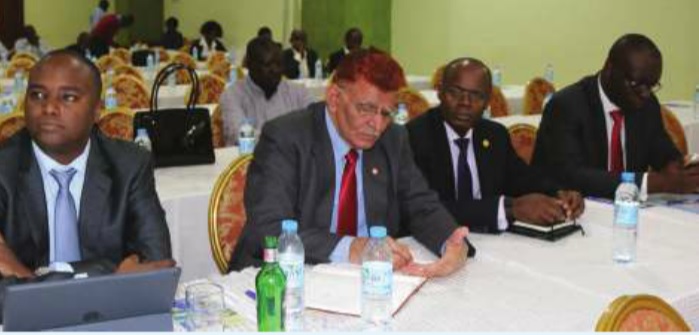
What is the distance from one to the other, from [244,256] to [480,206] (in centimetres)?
80

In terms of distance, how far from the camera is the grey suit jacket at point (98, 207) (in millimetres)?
2361

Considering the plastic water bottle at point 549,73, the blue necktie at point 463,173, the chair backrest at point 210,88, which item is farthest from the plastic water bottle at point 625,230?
Answer: the plastic water bottle at point 549,73

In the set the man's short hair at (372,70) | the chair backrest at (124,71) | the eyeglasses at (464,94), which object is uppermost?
the man's short hair at (372,70)

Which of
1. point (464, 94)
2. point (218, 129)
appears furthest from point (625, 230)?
point (218, 129)

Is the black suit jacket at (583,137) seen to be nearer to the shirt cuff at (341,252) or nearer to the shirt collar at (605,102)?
the shirt collar at (605,102)

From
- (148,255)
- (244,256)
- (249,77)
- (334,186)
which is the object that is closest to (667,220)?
(334,186)

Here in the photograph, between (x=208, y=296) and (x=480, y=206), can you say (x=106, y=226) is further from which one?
(x=480, y=206)

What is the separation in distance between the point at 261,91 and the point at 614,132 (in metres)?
2.43

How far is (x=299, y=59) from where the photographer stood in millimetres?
10734

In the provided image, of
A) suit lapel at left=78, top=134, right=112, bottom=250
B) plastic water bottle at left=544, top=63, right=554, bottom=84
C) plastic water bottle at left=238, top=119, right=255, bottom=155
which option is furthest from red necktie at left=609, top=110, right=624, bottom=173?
plastic water bottle at left=544, top=63, right=554, bottom=84

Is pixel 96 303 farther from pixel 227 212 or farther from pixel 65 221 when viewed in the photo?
pixel 227 212

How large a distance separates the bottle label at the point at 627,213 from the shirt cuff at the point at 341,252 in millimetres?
890

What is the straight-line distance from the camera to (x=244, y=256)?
2598 millimetres

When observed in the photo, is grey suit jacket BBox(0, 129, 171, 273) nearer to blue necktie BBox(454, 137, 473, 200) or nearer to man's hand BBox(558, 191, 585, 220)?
blue necktie BBox(454, 137, 473, 200)
